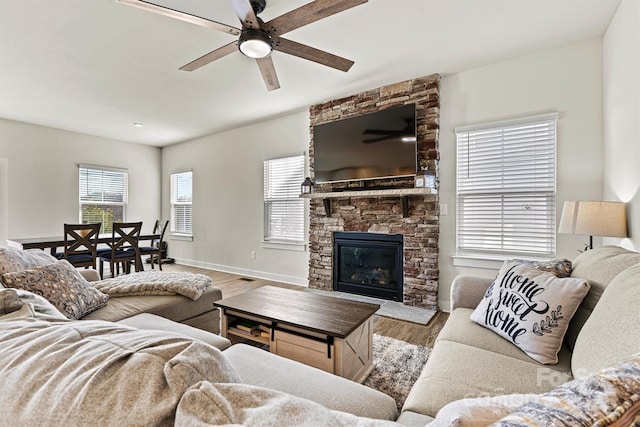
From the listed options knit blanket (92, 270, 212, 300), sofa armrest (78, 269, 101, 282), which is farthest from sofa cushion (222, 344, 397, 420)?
sofa armrest (78, 269, 101, 282)

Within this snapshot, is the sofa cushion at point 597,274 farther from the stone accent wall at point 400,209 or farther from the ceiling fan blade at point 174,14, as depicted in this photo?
the ceiling fan blade at point 174,14

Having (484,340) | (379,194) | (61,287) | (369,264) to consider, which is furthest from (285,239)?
(484,340)

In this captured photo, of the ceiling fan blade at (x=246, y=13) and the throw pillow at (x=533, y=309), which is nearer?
the throw pillow at (x=533, y=309)

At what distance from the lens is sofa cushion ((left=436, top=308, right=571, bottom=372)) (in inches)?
54.1

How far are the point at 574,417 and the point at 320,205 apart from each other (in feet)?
13.0

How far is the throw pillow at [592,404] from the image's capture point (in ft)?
1.30

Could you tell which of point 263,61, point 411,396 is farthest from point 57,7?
point 411,396

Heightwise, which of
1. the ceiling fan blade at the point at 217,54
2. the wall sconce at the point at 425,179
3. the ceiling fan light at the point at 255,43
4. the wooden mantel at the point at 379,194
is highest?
the ceiling fan blade at the point at 217,54

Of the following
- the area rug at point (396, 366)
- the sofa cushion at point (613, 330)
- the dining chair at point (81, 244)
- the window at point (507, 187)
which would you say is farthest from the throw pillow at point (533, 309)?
the dining chair at point (81, 244)

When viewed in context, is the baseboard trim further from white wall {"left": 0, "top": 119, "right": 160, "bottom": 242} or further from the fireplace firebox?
white wall {"left": 0, "top": 119, "right": 160, "bottom": 242}

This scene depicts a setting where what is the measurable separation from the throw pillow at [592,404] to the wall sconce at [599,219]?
212 centimetres

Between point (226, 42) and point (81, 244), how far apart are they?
336 cm

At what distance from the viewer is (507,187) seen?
314 centimetres

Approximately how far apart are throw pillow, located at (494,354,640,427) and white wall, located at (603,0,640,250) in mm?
2156
